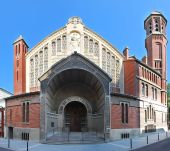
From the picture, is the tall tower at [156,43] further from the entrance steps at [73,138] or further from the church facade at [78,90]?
the entrance steps at [73,138]

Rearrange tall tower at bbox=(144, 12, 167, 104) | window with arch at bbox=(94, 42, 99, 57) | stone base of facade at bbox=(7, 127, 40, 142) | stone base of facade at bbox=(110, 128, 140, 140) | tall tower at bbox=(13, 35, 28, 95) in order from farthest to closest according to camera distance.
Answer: tall tower at bbox=(144, 12, 167, 104)
tall tower at bbox=(13, 35, 28, 95)
window with arch at bbox=(94, 42, 99, 57)
stone base of facade at bbox=(110, 128, 140, 140)
stone base of facade at bbox=(7, 127, 40, 142)

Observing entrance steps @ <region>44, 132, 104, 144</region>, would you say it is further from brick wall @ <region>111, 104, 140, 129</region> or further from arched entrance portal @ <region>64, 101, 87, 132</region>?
arched entrance portal @ <region>64, 101, 87, 132</region>

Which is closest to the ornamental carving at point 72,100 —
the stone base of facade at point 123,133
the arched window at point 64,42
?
the stone base of facade at point 123,133

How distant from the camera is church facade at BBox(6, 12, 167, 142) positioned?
109 ft

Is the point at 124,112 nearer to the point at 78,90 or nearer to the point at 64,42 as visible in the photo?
the point at 78,90

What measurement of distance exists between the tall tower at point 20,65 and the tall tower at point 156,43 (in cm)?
2557

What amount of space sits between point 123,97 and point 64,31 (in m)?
13.7

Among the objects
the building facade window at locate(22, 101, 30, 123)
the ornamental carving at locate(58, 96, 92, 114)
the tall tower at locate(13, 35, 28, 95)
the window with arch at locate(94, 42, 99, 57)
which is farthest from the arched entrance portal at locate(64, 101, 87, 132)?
the tall tower at locate(13, 35, 28, 95)

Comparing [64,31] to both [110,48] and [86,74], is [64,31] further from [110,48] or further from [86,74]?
[86,74]

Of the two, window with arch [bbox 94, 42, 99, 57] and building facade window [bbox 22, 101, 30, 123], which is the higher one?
window with arch [bbox 94, 42, 99, 57]

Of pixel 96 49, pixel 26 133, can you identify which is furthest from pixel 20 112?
pixel 96 49

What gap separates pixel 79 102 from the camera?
38.7 meters

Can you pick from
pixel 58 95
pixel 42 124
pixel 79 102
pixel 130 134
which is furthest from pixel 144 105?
pixel 42 124

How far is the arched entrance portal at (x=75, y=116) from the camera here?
39.1 metres
